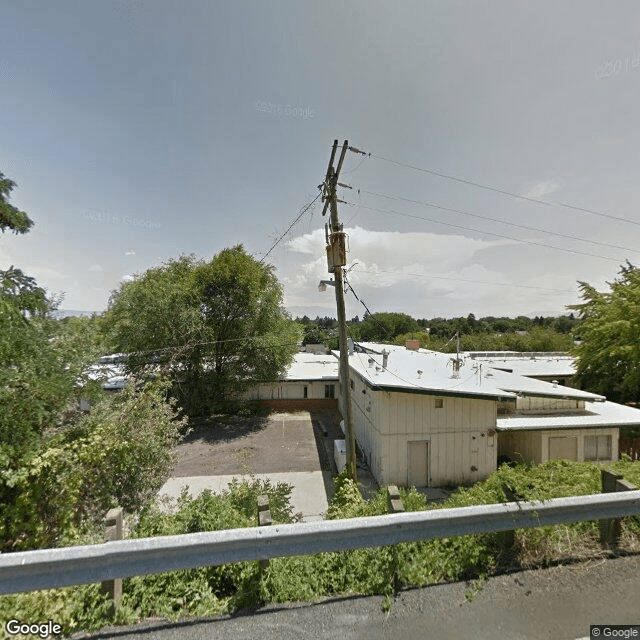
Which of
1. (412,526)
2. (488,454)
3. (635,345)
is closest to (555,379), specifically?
(635,345)

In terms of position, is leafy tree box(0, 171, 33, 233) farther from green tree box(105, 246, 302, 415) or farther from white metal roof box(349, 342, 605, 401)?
green tree box(105, 246, 302, 415)

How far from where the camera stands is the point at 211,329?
20094mm

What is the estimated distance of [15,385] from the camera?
4.86 meters

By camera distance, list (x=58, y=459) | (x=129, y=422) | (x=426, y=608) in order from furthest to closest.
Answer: (x=129, y=422) < (x=58, y=459) < (x=426, y=608)

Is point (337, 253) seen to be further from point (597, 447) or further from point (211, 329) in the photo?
point (211, 329)

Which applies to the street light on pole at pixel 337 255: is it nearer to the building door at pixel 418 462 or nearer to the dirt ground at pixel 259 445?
the building door at pixel 418 462

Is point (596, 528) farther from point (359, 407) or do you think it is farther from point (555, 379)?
point (555, 379)

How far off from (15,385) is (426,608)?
605 centimetres

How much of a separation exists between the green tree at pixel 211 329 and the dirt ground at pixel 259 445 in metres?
2.44

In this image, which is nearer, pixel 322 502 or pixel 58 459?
pixel 58 459

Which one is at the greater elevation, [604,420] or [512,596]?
[512,596]

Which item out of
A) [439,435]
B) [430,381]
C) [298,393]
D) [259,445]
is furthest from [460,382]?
[298,393]

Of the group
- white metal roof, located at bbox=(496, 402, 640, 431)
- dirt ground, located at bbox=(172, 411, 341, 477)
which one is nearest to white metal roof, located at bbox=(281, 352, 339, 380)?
dirt ground, located at bbox=(172, 411, 341, 477)

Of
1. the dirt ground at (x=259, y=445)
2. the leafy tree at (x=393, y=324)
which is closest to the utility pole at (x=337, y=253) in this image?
the dirt ground at (x=259, y=445)
